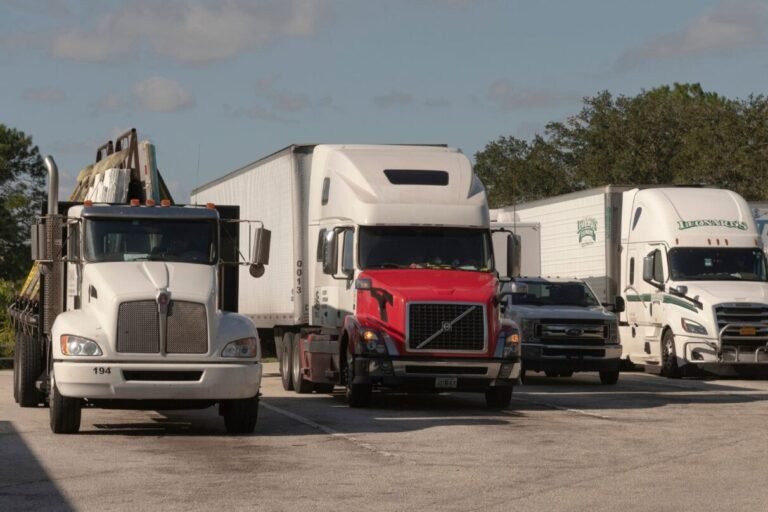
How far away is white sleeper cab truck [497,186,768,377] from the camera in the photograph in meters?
30.3

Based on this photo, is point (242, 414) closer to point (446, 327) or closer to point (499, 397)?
point (446, 327)

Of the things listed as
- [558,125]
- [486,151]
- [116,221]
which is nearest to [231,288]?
[116,221]

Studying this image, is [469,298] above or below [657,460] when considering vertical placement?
above

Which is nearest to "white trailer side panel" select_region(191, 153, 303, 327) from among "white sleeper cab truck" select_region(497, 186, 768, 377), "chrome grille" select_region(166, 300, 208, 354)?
"chrome grille" select_region(166, 300, 208, 354)

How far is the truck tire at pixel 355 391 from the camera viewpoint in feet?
71.7

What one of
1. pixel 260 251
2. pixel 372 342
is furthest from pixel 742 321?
pixel 260 251

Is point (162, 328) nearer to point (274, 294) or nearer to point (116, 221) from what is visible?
point (116, 221)

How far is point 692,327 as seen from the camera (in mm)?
30609

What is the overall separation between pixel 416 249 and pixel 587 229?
1265 centimetres

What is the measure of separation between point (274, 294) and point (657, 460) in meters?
12.2

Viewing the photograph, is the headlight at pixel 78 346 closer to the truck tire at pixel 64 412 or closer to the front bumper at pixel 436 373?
the truck tire at pixel 64 412

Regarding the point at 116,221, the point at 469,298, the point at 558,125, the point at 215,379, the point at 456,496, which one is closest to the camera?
the point at 456,496

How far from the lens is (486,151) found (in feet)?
336

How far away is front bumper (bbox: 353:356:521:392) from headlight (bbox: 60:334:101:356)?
5.01 metres
